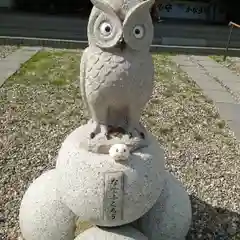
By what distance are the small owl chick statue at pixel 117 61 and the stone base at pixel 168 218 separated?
0.54m

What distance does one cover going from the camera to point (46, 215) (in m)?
2.86

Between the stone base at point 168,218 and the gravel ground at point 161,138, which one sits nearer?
the stone base at point 168,218

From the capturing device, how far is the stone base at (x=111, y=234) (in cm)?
267

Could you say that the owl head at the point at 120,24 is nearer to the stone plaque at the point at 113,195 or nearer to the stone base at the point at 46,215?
the stone plaque at the point at 113,195

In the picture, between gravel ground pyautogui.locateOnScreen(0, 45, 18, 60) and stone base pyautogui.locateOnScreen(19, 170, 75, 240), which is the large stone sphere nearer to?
stone base pyautogui.locateOnScreen(19, 170, 75, 240)

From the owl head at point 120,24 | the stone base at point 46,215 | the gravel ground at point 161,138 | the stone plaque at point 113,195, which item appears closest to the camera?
the owl head at point 120,24

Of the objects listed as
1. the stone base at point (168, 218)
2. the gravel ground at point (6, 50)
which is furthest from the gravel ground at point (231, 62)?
the stone base at point (168, 218)

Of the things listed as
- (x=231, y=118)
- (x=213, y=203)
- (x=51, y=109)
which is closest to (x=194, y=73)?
(x=231, y=118)

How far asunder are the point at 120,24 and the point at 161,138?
9.72 ft

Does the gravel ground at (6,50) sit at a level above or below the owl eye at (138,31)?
below

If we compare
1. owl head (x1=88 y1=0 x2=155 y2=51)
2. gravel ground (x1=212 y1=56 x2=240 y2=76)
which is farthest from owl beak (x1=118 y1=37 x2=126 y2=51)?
gravel ground (x1=212 y1=56 x2=240 y2=76)

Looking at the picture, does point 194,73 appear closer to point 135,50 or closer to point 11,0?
point 135,50

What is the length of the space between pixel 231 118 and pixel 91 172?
3.93 meters

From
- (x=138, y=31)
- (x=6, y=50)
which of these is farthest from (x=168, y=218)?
(x=6, y=50)
